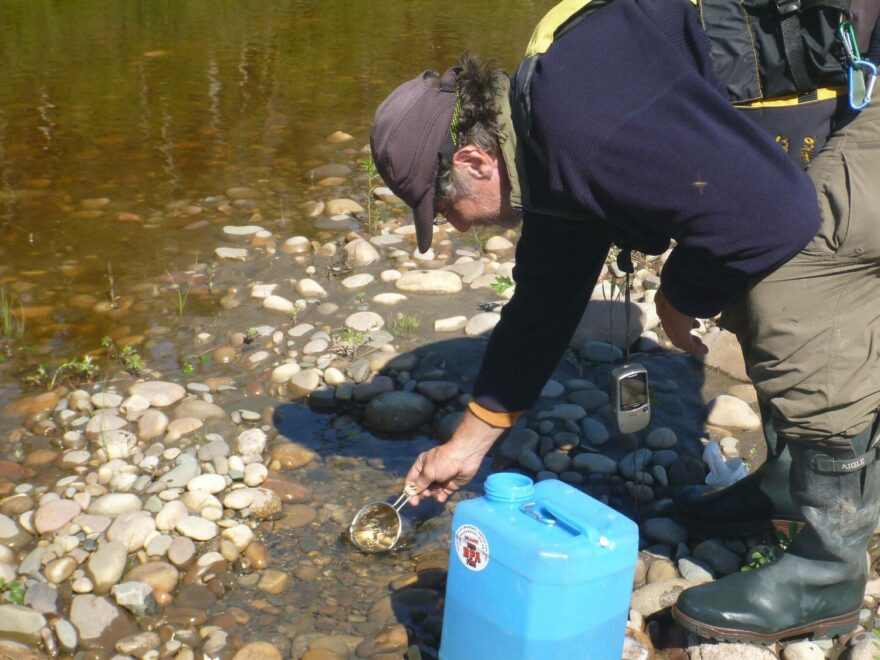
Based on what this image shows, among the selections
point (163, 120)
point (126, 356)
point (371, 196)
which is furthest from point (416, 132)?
point (163, 120)

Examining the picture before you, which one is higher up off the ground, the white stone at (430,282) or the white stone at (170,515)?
the white stone at (430,282)

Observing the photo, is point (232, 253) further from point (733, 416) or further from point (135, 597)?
point (733, 416)

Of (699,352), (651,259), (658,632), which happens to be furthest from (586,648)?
(651,259)

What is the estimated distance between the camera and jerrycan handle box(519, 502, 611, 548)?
6.85 ft

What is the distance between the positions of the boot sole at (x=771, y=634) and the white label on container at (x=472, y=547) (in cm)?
63

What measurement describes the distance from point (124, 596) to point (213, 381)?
1.21m

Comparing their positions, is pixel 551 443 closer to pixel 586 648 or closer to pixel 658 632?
pixel 658 632

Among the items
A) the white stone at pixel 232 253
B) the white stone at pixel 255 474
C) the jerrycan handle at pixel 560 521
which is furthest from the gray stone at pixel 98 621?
the white stone at pixel 232 253

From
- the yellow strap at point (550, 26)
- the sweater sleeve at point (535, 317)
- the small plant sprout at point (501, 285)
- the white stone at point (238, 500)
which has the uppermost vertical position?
the yellow strap at point (550, 26)

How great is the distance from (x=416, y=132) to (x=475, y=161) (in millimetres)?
145

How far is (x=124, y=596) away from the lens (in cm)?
280

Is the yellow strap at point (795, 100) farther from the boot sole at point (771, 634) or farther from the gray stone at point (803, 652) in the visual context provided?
the gray stone at point (803, 652)

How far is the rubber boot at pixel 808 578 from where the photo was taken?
7.92 feet

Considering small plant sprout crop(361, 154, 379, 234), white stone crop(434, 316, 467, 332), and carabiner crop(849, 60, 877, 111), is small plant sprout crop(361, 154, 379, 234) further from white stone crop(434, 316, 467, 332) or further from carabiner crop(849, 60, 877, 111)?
carabiner crop(849, 60, 877, 111)
